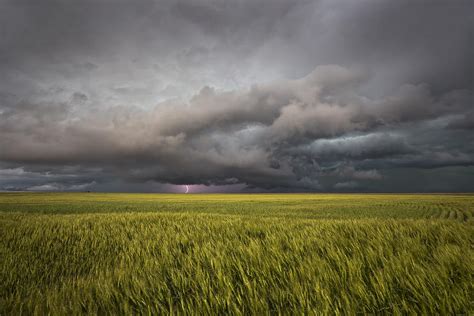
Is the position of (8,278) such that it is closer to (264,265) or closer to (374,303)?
(264,265)

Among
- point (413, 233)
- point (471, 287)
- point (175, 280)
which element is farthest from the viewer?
point (413, 233)

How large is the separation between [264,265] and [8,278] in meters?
4.95

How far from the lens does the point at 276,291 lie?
2695 mm

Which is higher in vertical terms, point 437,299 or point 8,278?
point 437,299

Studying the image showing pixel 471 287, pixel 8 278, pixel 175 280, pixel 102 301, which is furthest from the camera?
pixel 8 278

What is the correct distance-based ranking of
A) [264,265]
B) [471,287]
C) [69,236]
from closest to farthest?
[471,287] → [264,265] → [69,236]

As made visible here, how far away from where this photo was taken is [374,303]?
7.75 feet

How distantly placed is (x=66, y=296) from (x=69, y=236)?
5.42 m

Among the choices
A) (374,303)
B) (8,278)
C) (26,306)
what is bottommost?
(8,278)

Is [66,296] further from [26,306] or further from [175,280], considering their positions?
[175,280]

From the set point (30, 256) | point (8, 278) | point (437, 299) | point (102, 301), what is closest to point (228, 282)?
point (102, 301)

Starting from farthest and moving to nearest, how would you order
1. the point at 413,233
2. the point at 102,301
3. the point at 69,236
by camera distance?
the point at 69,236, the point at 413,233, the point at 102,301

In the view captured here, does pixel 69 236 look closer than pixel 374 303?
No

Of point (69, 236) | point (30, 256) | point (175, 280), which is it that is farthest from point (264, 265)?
point (69, 236)
